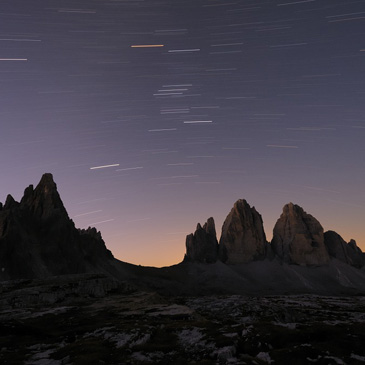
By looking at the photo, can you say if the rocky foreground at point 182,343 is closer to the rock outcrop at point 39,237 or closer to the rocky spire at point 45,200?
the rock outcrop at point 39,237

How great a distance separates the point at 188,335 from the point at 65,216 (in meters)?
171

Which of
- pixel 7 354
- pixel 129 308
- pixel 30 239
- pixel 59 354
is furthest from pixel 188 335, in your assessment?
pixel 30 239

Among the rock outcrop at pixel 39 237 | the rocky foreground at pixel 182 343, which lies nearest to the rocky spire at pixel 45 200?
the rock outcrop at pixel 39 237

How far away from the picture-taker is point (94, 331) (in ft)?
144

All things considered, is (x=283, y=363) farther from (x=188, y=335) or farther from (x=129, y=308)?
(x=129, y=308)

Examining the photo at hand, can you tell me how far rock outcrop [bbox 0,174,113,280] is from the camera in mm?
143663

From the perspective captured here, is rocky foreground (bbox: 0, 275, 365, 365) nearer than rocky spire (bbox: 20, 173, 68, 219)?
Yes

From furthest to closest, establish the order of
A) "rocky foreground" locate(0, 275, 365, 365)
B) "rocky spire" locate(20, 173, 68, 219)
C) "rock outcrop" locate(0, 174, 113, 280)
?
1. "rocky spire" locate(20, 173, 68, 219)
2. "rock outcrop" locate(0, 174, 113, 280)
3. "rocky foreground" locate(0, 275, 365, 365)

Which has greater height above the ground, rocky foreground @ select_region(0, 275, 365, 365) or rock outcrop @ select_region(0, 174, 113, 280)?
rock outcrop @ select_region(0, 174, 113, 280)

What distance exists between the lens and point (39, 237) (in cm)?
17100

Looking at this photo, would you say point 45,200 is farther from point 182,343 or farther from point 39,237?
point 182,343

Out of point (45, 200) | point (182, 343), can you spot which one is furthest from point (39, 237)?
point (182, 343)

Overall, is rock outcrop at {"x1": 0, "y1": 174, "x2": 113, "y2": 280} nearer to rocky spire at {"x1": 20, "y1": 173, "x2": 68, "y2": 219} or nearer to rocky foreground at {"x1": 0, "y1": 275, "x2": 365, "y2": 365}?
rocky spire at {"x1": 20, "y1": 173, "x2": 68, "y2": 219}

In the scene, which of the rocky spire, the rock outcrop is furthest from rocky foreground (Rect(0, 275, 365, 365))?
the rocky spire
